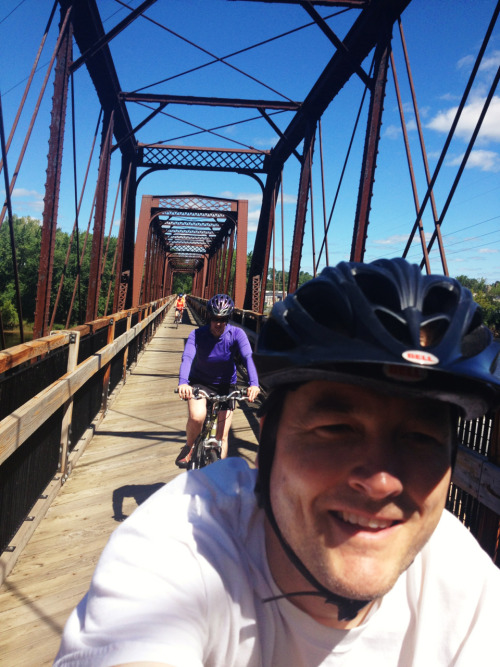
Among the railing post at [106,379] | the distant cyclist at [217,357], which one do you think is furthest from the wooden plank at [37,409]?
the railing post at [106,379]

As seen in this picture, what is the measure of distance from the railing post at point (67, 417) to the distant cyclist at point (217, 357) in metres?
0.98

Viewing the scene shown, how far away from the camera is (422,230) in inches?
177

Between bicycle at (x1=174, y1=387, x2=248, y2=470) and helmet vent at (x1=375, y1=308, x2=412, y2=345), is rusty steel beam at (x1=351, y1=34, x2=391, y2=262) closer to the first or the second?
bicycle at (x1=174, y1=387, x2=248, y2=470)

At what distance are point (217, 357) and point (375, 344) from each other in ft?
11.9

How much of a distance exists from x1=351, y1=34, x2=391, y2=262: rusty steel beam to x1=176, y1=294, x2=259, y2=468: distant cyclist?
1.69m

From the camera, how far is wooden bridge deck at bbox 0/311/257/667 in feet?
8.97

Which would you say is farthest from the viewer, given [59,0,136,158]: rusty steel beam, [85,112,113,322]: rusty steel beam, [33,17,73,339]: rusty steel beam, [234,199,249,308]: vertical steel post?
[234,199,249,308]: vertical steel post

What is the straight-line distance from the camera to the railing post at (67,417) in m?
4.48

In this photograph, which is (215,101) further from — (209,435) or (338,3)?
(209,435)

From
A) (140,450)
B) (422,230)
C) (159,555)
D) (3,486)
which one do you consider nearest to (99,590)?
(159,555)

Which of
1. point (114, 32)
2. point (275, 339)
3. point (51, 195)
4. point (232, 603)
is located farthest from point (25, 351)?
point (114, 32)

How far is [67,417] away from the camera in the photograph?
452cm

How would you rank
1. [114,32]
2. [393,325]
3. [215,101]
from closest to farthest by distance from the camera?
[393,325], [114,32], [215,101]

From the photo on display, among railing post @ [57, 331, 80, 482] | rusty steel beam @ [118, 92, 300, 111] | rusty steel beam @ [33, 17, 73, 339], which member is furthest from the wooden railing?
rusty steel beam @ [118, 92, 300, 111]
